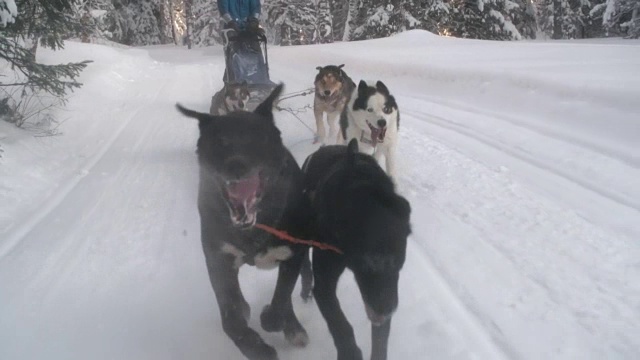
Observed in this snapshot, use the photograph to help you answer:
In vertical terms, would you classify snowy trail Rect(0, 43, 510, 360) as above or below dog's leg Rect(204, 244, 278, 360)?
below

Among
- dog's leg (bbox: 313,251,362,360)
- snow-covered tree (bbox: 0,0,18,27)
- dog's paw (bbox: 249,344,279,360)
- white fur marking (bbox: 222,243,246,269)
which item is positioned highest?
snow-covered tree (bbox: 0,0,18,27)

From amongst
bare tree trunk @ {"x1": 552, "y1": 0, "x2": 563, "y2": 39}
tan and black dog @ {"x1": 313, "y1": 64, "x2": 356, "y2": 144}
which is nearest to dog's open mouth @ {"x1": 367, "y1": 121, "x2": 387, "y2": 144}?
tan and black dog @ {"x1": 313, "y1": 64, "x2": 356, "y2": 144}

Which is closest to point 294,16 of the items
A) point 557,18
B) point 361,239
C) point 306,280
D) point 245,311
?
point 557,18

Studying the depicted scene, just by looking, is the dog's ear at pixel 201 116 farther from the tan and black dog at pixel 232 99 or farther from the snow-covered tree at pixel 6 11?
the snow-covered tree at pixel 6 11

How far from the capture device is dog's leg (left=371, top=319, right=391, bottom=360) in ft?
8.32

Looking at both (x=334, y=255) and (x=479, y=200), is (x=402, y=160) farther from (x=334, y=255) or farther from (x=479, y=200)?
(x=334, y=255)

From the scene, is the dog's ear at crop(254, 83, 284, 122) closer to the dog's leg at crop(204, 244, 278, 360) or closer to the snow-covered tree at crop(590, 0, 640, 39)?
the dog's leg at crop(204, 244, 278, 360)

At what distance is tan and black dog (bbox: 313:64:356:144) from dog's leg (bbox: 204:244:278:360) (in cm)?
484

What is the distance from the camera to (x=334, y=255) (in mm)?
2471

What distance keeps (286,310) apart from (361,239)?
38.6 inches

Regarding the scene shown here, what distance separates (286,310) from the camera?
2.95 meters

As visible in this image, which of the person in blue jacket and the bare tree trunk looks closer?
the person in blue jacket

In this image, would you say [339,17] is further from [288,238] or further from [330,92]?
[288,238]

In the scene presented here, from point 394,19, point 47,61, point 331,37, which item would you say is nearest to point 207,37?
point 331,37
